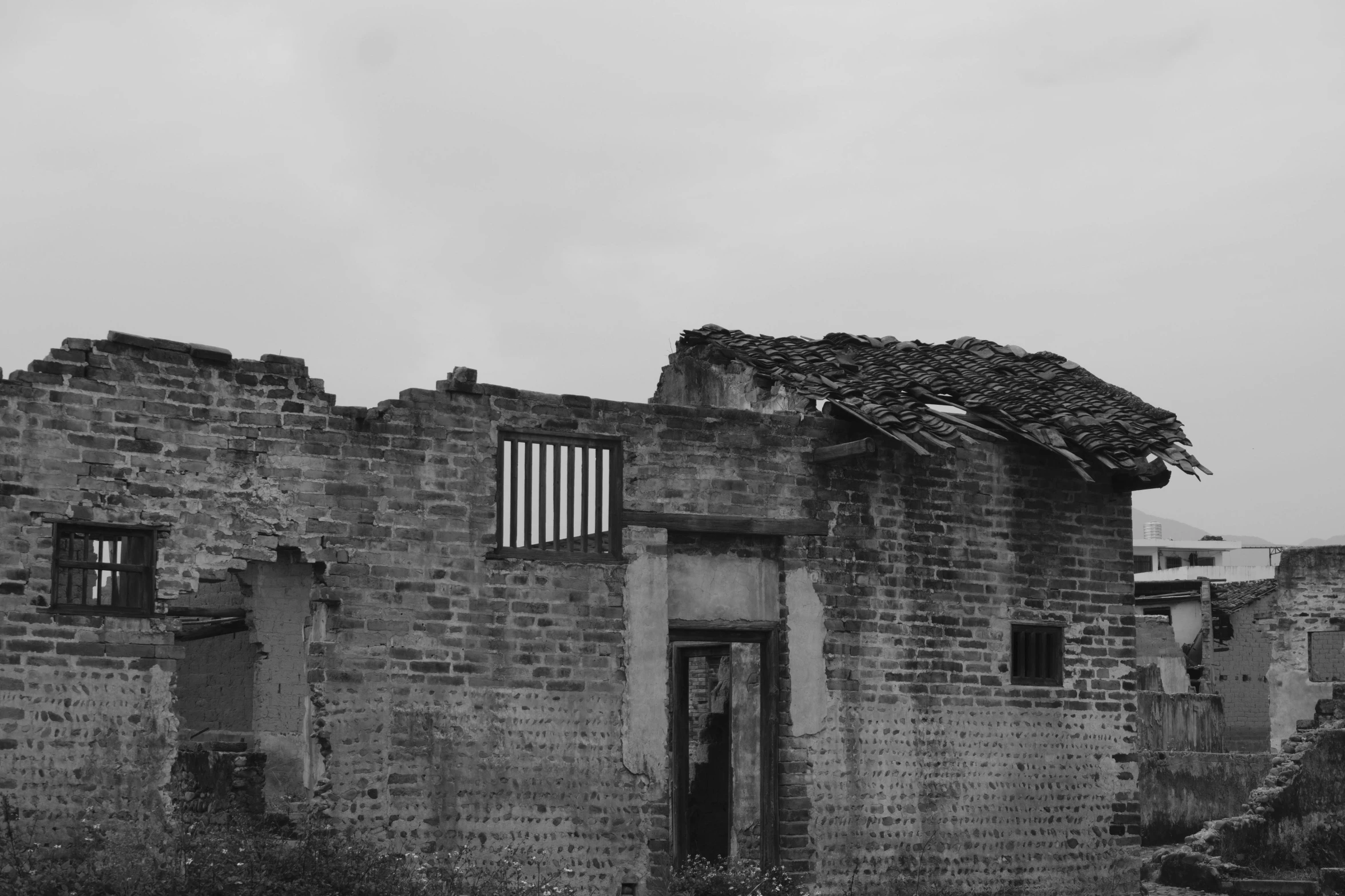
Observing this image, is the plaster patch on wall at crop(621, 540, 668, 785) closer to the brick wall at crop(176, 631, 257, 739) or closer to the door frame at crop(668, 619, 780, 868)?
the door frame at crop(668, 619, 780, 868)

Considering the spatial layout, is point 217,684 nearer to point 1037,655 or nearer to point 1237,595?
point 1037,655

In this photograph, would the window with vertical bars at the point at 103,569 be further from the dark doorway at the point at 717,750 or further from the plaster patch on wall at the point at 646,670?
the dark doorway at the point at 717,750

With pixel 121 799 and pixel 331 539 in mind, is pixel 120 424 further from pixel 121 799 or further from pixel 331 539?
pixel 121 799

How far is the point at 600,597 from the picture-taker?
539 inches

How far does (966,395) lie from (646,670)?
4540 millimetres

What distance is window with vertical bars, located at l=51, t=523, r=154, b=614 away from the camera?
11.6 meters

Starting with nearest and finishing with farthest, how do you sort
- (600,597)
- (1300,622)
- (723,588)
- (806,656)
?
(600,597) < (723,588) < (806,656) < (1300,622)

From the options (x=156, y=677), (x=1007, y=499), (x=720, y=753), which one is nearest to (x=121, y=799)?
(x=156, y=677)

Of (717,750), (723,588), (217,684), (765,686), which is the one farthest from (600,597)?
(717,750)

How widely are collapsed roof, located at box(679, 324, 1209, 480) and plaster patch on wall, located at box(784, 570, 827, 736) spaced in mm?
1644

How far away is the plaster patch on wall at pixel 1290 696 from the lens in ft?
90.5

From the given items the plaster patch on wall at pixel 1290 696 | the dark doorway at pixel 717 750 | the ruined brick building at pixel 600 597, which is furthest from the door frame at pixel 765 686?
the plaster patch on wall at pixel 1290 696

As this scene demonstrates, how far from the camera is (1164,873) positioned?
17844mm

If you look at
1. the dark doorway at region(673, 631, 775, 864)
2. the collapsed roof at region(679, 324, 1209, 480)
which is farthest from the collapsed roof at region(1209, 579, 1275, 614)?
the collapsed roof at region(679, 324, 1209, 480)
